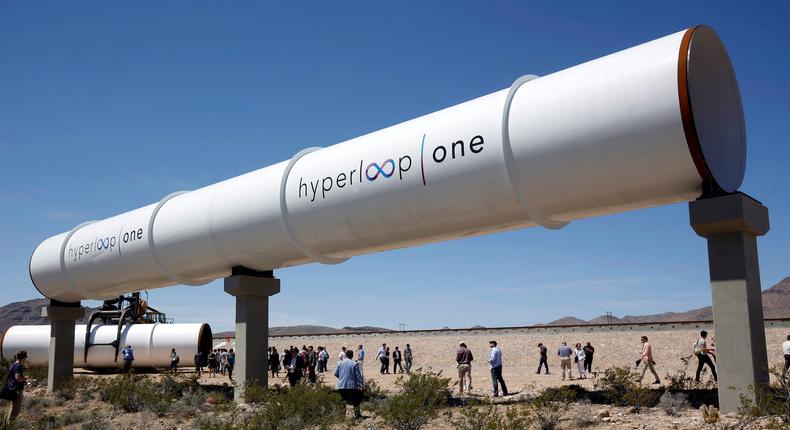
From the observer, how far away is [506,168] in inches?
378

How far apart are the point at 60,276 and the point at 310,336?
3316cm

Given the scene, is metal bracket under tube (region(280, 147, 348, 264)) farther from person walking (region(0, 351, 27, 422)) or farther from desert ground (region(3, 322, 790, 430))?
person walking (region(0, 351, 27, 422))

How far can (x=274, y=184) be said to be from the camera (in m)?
13.0

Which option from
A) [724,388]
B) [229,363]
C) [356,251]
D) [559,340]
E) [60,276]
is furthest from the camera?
[559,340]

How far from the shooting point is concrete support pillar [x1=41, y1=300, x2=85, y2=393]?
20.1 metres

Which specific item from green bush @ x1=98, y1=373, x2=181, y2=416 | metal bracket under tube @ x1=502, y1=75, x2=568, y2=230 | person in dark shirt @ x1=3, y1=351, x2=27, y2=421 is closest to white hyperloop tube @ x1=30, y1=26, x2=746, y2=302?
metal bracket under tube @ x1=502, y1=75, x2=568, y2=230

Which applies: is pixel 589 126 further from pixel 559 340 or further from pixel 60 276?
pixel 559 340

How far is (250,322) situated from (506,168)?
723cm

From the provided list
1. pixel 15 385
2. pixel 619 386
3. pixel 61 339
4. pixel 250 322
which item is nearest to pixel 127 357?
pixel 61 339

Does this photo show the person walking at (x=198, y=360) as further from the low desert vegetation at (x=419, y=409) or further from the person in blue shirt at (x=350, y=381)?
the person in blue shirt at (x=350, y=381)

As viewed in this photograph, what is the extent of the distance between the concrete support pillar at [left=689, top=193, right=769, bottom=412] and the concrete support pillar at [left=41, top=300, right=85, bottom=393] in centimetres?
1840

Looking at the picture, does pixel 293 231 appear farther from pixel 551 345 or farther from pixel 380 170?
pixel 551 345

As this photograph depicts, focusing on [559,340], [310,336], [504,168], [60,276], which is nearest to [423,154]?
[504,168]

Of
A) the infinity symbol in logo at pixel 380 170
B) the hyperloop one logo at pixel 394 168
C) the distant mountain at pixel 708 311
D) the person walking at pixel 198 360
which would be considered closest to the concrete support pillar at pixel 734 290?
the hyperloop one logo at pixel 394 168
